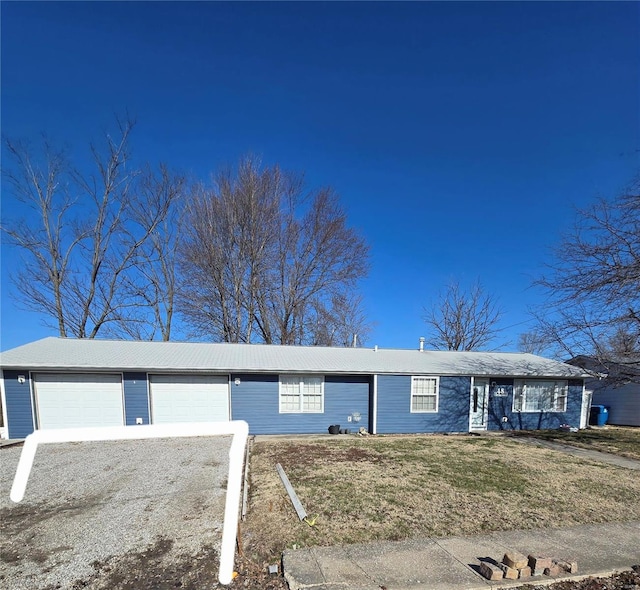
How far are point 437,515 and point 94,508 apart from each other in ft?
16.9

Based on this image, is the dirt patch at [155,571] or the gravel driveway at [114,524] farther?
the gravel driveway at [114,524]

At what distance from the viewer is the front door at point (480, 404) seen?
1382 centimetres

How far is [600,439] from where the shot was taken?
488 inches

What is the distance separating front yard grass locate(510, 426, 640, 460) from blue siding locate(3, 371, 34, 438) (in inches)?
652

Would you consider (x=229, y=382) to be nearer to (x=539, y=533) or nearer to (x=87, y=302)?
(x=539, y=533)

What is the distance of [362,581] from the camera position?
3445 mm

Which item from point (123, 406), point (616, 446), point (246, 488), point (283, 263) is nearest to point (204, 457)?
point (246, 488)

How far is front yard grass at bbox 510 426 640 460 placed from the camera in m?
10.4

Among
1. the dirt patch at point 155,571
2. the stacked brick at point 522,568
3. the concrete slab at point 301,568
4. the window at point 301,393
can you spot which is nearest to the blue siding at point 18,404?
the window at point 301,393

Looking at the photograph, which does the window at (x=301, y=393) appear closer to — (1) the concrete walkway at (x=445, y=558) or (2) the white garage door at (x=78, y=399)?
(2) the white garage door at (x=78, y=399)

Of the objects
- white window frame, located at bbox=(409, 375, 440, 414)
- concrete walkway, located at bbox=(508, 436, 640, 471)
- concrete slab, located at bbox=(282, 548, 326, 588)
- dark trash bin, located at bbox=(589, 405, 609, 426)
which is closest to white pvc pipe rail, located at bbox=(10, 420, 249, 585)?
concrete slab, located at bbox=(282, 548, 326, 588)

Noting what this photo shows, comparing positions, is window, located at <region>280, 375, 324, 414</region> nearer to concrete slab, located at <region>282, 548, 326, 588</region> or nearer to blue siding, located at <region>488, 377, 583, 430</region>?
blue siding, located at <region>488, 377, 583, 430</region>

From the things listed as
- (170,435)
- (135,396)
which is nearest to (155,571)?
(170,435)

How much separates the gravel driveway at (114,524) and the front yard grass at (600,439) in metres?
11.0
